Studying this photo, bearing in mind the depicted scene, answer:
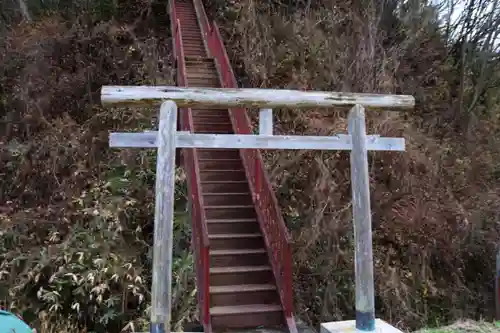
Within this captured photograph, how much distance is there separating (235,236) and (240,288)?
0.91 meters

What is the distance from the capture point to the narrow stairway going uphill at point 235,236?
229 inches

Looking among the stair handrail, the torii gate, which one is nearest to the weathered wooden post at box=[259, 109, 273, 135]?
the torii gate

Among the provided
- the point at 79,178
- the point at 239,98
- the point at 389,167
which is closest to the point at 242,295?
the point at 239,98

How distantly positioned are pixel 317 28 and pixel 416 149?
4.83 meters

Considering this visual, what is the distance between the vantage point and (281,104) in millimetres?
5215

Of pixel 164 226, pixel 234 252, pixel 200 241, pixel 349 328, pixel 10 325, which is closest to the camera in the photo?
pixel 10 325

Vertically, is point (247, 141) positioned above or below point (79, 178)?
above

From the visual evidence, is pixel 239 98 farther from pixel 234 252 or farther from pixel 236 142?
pixel 234 252

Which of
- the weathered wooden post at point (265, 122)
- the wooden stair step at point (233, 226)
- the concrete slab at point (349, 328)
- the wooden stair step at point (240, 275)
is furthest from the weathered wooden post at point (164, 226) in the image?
the wooden stair step at point (233, 226)

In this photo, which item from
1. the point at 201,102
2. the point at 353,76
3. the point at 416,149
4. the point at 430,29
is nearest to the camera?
the point at 201,102

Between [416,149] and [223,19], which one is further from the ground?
[223,19]

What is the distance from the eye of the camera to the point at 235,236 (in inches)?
268

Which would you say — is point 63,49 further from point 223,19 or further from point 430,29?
point 430,29

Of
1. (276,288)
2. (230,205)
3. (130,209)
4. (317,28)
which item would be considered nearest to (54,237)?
(130,209)
